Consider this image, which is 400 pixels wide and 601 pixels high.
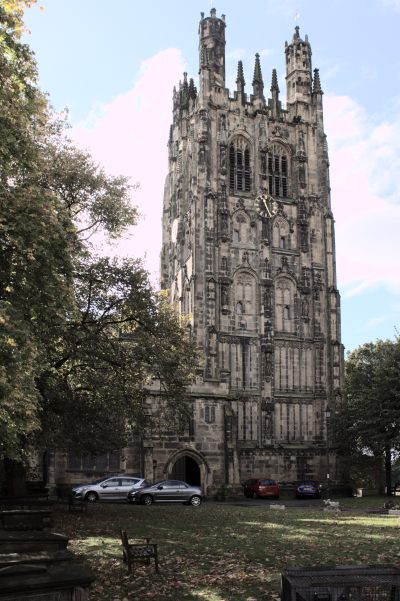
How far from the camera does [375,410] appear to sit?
43.8m

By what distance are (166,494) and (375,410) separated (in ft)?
58.4

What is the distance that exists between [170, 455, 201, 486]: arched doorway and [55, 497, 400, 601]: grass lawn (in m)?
16.2

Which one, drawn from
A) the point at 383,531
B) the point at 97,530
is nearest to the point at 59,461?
the point at 97,530

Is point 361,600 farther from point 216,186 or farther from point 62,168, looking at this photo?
point 216,186

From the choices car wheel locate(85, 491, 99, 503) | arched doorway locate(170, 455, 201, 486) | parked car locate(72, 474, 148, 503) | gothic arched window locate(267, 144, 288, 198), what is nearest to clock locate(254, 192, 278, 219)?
gothic arched window locate(267, 144, 288, 198)

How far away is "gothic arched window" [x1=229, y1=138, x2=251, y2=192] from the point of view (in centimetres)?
5997

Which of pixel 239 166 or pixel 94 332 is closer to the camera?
pixel 94 332

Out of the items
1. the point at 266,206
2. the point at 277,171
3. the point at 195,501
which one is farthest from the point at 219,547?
the point at 277,171

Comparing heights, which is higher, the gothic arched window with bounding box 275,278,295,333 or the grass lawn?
the gothic arched window with bounding box 275,278,295,333

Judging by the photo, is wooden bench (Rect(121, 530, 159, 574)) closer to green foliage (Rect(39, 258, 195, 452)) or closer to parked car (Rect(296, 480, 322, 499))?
green foliage (Rect(39, 258, 195, 452))

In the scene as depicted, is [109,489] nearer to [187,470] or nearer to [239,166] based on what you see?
[187,470]

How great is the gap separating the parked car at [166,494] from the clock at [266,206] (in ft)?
105

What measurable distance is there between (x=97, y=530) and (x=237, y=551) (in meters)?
5.39

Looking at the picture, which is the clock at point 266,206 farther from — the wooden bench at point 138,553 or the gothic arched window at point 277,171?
the wooden bench at point 138,553
